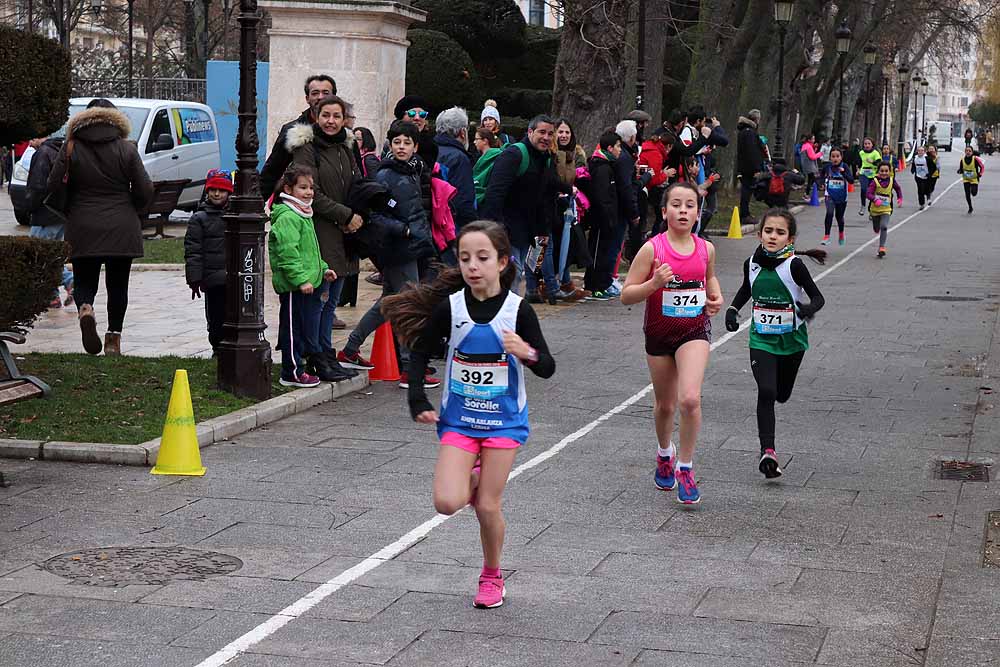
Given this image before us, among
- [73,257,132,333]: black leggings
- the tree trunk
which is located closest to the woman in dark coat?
[73,257,132,333]: black leggings

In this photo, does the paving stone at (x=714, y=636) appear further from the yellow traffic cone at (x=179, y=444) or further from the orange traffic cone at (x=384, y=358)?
the orange traffic cone at (x=384, y=358)

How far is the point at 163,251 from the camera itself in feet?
69.2

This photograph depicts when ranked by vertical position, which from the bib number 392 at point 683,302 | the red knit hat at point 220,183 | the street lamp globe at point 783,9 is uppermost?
the street lamp globe at point 783,9

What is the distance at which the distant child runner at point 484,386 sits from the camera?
19.9ft

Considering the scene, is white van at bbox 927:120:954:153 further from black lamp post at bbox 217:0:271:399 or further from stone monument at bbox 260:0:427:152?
black lamp post at bbox 217:0:271:399

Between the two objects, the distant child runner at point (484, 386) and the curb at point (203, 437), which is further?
the curb at point (203, 437)

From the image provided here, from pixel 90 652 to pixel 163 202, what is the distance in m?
18.8

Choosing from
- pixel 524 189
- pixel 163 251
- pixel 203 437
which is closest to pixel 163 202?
pixel 163 251

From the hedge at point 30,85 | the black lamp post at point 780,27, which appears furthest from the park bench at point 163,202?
the black lamp post at point 780,27

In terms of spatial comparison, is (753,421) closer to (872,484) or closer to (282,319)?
(872,484)

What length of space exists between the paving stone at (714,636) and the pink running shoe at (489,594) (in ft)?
1.48

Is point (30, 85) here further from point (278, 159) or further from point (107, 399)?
point (278, 159)

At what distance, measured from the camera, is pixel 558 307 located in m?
16.8

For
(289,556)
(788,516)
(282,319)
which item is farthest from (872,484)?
(282,319)
